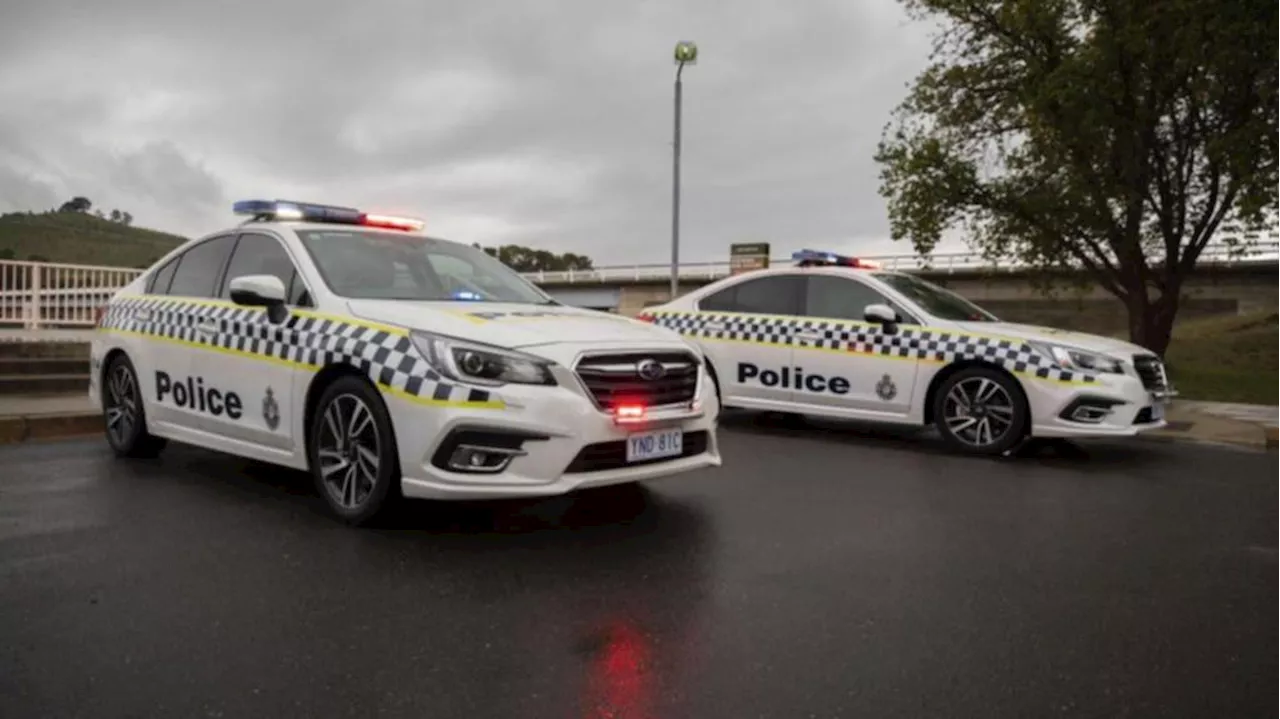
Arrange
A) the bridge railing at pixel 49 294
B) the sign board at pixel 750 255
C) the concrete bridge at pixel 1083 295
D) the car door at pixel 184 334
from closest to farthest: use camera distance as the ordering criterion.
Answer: the car door at pixel 184 334, the bridge railing at pixel 49 294, the sign board at pixel 750 255, the concrete bridge at pixel 1083 295

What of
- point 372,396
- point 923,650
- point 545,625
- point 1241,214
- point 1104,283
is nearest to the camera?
point 923,650

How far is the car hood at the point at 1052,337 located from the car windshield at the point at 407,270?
12.5 ft

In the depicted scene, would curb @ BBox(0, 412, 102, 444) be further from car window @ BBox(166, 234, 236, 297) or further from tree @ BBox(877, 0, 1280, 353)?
tree @ BBox(877, 0, 1280, 353)

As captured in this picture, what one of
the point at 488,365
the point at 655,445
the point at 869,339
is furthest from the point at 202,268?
the point at 869,339

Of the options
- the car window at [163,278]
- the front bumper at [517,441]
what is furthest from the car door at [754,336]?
the car window at [163,278]

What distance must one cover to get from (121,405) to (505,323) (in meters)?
3.43

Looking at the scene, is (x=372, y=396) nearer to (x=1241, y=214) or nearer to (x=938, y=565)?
(x=938, y=565)

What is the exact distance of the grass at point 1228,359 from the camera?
15329mm

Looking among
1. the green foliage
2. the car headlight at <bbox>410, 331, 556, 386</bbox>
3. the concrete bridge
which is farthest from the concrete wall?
the green foliage

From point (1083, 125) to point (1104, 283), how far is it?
4045 millimetres

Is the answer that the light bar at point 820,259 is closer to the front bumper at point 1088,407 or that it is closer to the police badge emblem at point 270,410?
the front bumper at point 1088,407

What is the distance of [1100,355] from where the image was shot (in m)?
7.18

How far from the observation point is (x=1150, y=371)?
24.9 feet

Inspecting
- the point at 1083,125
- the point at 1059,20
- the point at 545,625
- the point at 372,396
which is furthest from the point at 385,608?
the point at 1059,20
